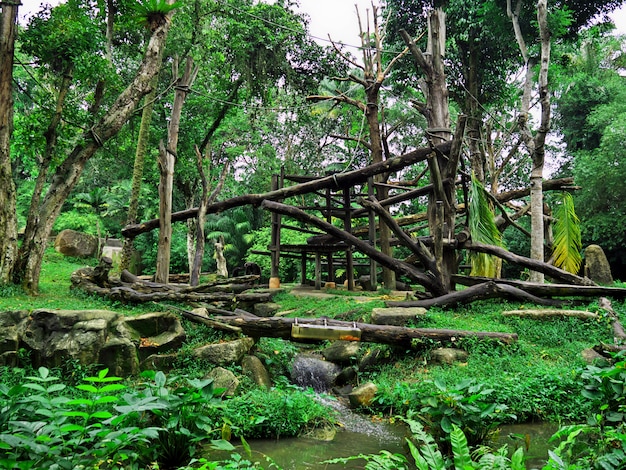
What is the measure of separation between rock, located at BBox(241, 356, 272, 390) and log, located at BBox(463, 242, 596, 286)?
17.9ft

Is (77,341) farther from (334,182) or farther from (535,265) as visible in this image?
(535,265)

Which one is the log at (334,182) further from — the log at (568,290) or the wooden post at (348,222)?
the log at (568,290)

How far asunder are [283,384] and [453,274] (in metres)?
5.19

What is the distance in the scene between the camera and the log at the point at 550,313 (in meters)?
8.33

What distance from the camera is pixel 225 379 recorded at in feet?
20.4

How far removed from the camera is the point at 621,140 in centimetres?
1872

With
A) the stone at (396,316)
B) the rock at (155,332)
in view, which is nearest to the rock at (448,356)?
the stone at (396,316)

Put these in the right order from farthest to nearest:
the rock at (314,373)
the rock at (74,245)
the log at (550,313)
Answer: the rock at (74,245) < the log at (550,313) < the rock at (314,373)

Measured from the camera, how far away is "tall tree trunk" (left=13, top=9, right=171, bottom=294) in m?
8.67

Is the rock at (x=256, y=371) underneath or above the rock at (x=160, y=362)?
underneath

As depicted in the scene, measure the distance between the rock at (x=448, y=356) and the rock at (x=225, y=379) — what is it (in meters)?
3.12

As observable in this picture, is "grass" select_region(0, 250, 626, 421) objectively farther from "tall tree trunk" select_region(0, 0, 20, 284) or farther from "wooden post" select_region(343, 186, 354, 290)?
"wooden post" select_region(343, 186, 354, 290)

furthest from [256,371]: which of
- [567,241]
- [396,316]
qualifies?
[567,241]

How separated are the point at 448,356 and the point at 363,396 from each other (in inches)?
64.2
